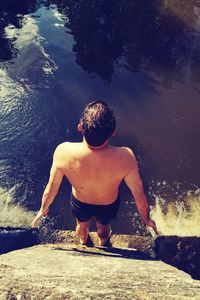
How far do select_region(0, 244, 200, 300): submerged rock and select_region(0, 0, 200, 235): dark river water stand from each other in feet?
5.51

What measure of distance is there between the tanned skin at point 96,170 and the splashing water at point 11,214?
1.49 m

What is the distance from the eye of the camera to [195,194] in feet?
16.3

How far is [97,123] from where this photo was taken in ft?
8.98

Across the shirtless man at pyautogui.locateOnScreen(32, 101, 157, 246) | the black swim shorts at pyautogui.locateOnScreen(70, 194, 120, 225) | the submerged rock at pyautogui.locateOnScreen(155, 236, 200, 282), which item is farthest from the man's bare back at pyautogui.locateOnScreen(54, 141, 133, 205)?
the submerged rock at pyautogui.locateOnScreen(155, 236, 200, 282)

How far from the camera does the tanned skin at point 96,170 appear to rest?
2965 millimetres

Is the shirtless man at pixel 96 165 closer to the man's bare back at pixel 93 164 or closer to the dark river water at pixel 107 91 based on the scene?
the man's bare back at pixel 93 164

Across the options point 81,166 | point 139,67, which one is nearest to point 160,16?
point 139,67

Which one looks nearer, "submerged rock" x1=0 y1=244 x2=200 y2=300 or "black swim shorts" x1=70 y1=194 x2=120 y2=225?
"submerged rock" x1=0 y1=244 x2=200 y2=300

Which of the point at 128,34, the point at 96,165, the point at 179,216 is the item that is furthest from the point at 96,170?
the point at 128,34

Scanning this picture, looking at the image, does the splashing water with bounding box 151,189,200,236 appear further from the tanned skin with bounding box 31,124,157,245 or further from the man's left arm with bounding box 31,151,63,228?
the man's left arm with bounding box 31,151,63,228

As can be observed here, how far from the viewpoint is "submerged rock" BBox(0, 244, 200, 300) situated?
2.29 metres

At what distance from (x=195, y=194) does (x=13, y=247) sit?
8.72ft

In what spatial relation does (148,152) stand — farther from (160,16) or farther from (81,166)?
(160,16)

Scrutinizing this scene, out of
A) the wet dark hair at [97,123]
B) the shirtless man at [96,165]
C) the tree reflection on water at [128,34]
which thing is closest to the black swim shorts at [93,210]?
the shirtless man at [96,165]
